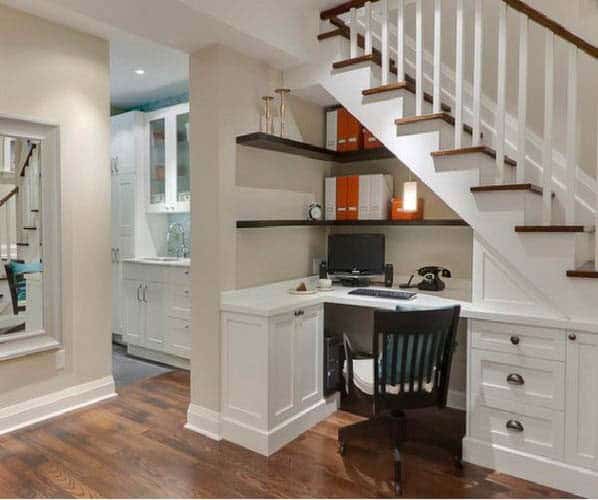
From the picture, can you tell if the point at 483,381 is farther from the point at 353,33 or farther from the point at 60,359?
the point at 60,359

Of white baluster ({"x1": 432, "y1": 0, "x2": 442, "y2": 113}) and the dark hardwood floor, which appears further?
white baluster ({"x1": 432, "y1": 0, "x2": 442, "y2": 113})

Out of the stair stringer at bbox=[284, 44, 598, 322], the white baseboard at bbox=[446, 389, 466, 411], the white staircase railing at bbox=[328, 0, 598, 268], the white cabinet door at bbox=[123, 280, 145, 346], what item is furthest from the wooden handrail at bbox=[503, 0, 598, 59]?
the white cabinet door at bbox=[123, 280, 145, 346]

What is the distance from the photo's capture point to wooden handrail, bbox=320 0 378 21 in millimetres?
3102

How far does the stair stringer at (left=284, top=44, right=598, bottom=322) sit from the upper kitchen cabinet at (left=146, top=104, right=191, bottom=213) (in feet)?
6.81

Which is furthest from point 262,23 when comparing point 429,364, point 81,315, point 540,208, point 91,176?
point 81,315

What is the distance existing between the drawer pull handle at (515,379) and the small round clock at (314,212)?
5.75 feet

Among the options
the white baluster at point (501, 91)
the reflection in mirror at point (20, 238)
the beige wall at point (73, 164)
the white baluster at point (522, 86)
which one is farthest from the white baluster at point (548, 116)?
the reflection in mirror at point (20, 238)

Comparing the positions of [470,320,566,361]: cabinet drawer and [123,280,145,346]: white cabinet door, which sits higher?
[470,320,566,361]: cabinet drawer

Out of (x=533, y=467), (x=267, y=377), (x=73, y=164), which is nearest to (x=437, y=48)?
(x=267, y=377)

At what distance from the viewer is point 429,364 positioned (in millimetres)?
2404

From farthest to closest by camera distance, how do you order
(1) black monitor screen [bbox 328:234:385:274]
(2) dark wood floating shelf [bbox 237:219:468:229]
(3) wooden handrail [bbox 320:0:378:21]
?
(1) black monitor screen [bbox 328:234:385:274], (3) wooden handrail [bbox 320:0:378:21], (2) dark wood floating shelf [bbox 237:219:468:229]

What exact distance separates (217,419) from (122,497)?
29.6 inches

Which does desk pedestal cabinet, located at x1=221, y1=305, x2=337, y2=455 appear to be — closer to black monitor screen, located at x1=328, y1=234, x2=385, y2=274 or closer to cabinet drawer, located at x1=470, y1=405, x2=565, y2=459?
black monitor screen, located at x1=328, y1=234, x2=385, y2=274

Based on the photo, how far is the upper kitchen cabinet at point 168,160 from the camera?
4711 millimetres
